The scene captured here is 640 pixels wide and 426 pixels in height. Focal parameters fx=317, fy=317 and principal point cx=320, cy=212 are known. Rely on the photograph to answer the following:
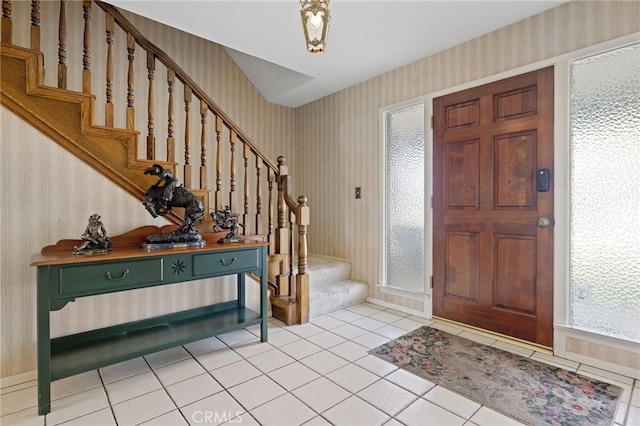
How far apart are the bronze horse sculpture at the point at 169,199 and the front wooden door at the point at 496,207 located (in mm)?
2197

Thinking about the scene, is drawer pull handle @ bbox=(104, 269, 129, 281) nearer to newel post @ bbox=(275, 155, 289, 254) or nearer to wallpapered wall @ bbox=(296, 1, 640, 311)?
newel post @ bbox=(275, 155, 289, 254)

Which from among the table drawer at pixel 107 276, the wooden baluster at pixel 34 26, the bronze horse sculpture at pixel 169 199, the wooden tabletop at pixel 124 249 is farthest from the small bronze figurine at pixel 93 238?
the wooden baluster at pixel 34 26

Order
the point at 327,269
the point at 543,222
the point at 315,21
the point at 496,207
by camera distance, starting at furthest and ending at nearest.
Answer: the point at 327,269 → the point at 496,207 → the point at 543,222 → the point at 315,21

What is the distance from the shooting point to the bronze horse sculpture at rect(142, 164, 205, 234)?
2178 mm

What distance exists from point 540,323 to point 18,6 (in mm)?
4974

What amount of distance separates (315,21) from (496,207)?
214cm

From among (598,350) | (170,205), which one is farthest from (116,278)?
(598,350)

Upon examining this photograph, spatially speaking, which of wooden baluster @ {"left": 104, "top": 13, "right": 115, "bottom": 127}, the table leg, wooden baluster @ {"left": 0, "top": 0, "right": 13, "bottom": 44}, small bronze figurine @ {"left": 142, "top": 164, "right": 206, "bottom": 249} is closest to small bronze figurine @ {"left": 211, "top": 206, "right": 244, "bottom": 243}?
small bronze figurine @ {"left": 142, "top": 164, "right": 206, "bottom": 249}

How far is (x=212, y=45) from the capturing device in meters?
3.91

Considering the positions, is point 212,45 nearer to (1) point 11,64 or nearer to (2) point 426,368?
(1) point 11,64

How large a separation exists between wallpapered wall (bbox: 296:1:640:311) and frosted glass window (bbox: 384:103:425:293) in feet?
0.42

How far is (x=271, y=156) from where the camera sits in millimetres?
4609

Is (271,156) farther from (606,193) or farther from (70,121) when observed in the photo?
(606,193)

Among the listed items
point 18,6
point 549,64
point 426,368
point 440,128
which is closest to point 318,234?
point 440,128
